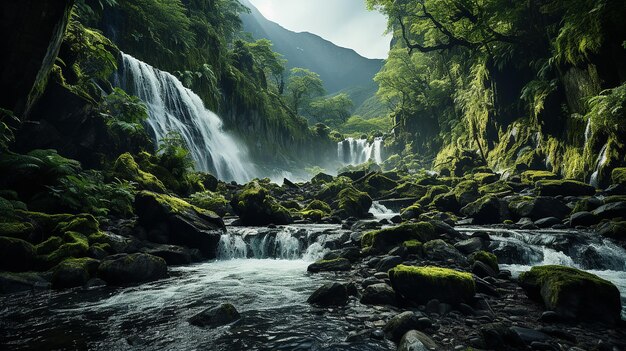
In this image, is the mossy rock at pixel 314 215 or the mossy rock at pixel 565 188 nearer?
the mossy rock at pixel 565 188

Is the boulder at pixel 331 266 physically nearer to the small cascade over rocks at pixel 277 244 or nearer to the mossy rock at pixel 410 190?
the small cascade over rocks at pixel 277 244

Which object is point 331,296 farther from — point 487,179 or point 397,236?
point 487,179

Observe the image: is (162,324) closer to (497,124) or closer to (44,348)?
(44,348)

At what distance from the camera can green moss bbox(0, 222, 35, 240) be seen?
23.4ft

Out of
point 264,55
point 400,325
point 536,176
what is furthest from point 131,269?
point 264,55

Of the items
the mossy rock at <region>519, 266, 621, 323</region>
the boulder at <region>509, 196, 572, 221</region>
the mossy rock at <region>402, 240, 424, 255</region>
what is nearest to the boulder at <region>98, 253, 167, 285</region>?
the mossy rock at <region>402, 240, 424, 255</region>

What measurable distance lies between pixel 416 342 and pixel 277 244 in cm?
808

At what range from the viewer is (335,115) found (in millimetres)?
77125

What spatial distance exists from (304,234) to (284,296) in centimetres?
540

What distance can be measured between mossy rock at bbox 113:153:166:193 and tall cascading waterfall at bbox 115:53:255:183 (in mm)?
6537

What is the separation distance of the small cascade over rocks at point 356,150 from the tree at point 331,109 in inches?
719

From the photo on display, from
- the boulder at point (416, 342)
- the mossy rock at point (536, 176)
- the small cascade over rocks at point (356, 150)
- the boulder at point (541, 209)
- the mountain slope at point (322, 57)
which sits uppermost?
the mountain slope at point (322, 57)

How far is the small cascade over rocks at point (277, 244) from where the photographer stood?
10.9 meters

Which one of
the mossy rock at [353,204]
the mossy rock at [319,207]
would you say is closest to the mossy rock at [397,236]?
the mossy rock at [353,204]
